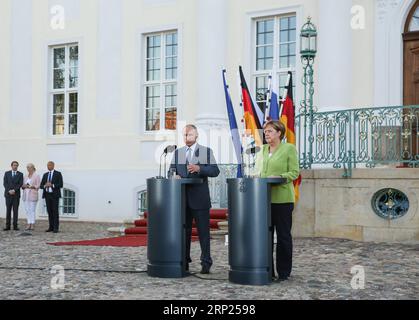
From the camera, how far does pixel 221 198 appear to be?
16203mm

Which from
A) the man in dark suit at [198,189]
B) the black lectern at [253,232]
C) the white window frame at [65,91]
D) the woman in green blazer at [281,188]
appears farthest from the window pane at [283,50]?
the black lectern at [253,232]

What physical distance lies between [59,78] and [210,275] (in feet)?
44.6

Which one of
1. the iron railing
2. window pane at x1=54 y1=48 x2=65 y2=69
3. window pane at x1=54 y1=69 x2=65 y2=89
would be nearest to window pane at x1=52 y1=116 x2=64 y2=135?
window pane at x1=54 y1=69 x2=65 y2=89

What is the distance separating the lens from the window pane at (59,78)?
66.8ft

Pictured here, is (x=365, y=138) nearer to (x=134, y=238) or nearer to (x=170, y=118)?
(x=134, y=238)

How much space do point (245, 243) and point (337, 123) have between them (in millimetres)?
5831

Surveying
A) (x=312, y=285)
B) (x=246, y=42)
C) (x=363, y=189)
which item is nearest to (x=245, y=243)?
(x=312, y=285)

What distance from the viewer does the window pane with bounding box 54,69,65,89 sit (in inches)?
802

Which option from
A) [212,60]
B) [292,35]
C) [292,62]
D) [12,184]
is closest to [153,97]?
[212,60]

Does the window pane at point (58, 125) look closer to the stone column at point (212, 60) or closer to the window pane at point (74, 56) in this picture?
the window pane at point (74, 56)

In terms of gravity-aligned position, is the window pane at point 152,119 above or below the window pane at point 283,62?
below

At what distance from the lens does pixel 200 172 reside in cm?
807

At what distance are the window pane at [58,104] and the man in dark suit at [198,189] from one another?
12.7 metres

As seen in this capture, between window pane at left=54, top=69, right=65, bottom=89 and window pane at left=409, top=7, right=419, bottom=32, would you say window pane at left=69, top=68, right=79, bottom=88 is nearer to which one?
window pane at left=54, top=69, right=65, bottom=89
